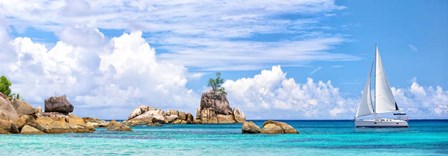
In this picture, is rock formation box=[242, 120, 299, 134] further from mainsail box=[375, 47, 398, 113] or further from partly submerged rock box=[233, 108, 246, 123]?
partly submerged rock box=[233, 108, 246, 123]

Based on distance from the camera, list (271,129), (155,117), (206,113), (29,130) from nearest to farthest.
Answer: (29,130)
(271,129)
(155,117)
(206,113)

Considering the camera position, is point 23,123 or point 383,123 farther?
point 383,123

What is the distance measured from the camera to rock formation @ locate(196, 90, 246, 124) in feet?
518

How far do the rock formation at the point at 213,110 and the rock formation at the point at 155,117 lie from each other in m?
4.14

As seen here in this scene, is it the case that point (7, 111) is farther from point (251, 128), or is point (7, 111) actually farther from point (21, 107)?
point (251, 128)

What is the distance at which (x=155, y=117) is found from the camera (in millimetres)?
144625

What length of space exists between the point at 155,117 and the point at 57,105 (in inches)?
1433

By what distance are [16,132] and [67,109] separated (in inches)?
1532

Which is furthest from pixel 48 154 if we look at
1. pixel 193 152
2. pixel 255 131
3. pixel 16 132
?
pixel 255 131

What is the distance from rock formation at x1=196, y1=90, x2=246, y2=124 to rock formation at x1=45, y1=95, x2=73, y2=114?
5001cm

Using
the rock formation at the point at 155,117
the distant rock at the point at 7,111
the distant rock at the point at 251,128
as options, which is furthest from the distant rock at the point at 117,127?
the rock formation at the point at 155,117

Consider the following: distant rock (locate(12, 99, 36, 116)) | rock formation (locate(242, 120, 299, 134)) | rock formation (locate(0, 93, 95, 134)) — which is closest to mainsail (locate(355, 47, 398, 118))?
rock formation (locate(242, 120, 299, 134))

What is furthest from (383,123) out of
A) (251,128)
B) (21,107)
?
(21,107)

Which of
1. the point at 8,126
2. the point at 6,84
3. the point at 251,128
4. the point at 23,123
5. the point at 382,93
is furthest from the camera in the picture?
the point at 6,84
